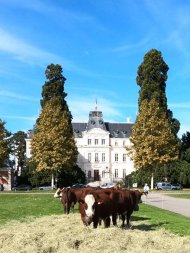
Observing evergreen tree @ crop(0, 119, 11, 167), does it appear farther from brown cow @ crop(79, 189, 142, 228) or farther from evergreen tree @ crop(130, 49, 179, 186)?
brown cow @ crop(79, 189, 142, 228)

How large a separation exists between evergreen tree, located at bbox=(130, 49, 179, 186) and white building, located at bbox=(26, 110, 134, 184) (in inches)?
1956

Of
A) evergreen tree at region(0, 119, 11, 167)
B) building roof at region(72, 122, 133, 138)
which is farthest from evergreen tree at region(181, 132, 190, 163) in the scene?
building roof at region(72, 122, 133, 138)

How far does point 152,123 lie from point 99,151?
184ft

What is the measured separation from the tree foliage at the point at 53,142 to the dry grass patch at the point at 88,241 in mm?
56515

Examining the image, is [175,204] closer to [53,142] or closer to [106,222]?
[106,222]

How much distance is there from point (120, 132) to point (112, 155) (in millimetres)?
6794

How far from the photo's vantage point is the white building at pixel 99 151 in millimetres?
122750

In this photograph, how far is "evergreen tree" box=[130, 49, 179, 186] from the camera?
223ft

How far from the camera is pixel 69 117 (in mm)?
76875

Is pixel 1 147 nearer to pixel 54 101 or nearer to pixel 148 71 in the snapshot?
pixel 54 101

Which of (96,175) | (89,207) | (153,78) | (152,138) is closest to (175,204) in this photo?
(89,207)

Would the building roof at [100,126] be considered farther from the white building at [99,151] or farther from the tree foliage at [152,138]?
the tree foliage at [152,138]

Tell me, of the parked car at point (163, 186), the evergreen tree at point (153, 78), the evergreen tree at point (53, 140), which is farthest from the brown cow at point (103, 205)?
the evergreen tree at point (153, 78)

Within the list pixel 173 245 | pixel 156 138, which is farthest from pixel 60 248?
pixel 156 138
